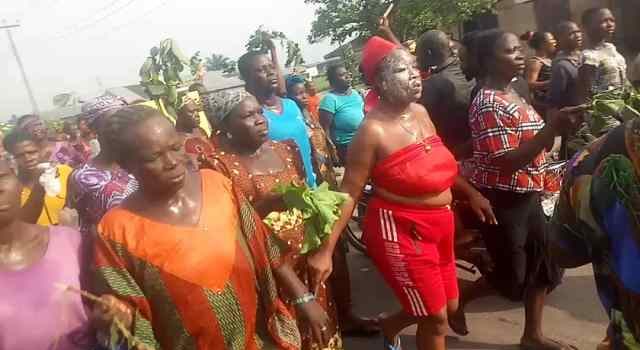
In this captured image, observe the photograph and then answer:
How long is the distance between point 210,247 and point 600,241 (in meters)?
1.30

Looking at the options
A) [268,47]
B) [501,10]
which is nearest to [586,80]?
[268,47]

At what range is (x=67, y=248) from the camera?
2053 millimetres

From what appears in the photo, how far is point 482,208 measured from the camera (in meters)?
3.21

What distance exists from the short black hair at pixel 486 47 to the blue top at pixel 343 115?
2.82 metres

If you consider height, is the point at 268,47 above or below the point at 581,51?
above

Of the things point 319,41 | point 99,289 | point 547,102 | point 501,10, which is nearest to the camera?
point 99,289

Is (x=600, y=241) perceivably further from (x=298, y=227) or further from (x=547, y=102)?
(x=547, y=102)

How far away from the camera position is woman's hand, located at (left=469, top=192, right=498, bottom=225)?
3208mm

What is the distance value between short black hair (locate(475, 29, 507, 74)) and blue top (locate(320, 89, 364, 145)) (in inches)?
111

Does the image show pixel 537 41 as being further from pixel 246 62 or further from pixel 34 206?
pixel 34 206

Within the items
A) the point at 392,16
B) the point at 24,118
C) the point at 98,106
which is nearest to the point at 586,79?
the point at 98,106

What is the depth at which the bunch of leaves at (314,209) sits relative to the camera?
2.58 metres

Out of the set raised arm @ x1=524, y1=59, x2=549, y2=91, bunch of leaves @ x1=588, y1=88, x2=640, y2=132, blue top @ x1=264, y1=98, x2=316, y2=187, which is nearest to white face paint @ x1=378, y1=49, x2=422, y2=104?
bunch of leaves @ x1=588, y1=88, x2=640, y2=132

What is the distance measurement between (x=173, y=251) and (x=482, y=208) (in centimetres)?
186
